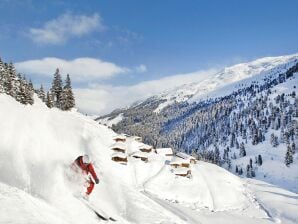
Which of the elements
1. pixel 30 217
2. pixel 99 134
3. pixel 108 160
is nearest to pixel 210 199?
pixel 108 160

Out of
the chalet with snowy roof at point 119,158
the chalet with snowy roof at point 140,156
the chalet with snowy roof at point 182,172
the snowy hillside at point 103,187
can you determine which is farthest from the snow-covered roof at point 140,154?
the chalet with snowy roof at point 119,158

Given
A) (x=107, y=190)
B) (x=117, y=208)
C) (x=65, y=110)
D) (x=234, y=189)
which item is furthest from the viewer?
(x=65, y=110)

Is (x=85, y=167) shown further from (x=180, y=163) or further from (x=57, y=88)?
(x=57, y=88)

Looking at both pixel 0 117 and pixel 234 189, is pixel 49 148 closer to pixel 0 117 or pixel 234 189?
pixel 0 117

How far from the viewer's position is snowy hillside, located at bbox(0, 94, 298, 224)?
23.5 meters

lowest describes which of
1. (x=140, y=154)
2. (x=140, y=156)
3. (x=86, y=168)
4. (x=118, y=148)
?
(x=140, y=156)

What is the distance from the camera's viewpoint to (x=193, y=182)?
297 ft

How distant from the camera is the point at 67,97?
12388 centimetres

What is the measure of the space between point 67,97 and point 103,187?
78927 mm

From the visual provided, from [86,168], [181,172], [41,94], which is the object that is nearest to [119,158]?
[181,172]

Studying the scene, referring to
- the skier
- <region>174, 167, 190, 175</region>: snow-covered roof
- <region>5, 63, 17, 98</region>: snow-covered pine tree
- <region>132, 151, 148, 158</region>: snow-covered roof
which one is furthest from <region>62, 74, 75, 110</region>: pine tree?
the skier

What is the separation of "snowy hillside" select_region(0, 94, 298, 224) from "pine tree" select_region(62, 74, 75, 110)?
Answer: 24.2 m

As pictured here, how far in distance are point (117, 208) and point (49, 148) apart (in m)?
14.0

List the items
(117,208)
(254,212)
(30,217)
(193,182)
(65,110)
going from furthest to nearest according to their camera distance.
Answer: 1. (65,110)
2. (193,182)
3. (254,212)
4. (117,208)
5. (30,217)
